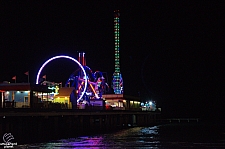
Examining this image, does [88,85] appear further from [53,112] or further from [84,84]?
[53,112]

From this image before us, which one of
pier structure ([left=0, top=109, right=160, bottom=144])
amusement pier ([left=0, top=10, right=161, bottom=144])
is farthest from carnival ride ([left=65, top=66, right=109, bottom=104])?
pier structure ([left=0, top=109, right=160, bottom=144])

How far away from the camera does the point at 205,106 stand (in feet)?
551

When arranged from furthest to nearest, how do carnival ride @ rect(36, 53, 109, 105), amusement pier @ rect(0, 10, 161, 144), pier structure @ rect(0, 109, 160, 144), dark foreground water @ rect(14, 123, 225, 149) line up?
carnival ride @ rect(36, 53, 109, 105) → amusement pier @ rect(0, 10, 161, 144) → pier structure @ rect(0, 109, 160, 144) → dark foreground water @ rect(14, 123, 225, 149)

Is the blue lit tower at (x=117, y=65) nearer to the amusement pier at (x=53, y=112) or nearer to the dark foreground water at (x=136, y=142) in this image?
the amusement pier at (x=53, y=112)

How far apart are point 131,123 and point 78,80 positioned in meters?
14.7

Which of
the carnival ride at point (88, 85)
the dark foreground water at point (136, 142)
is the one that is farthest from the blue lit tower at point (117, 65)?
the dark foreground water at point (136, 142)

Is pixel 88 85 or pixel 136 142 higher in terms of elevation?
pixel 88 85

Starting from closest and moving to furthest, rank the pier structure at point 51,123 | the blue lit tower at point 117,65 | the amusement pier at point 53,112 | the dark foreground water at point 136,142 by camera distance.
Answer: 1. the dark foreground water at point 136,142
2. the pier structure at point 51,123
3. the amusement pier at point 53,112
4. the blue lit tower at point 117,65

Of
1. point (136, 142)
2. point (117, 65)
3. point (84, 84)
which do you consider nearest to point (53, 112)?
point (136, 142)

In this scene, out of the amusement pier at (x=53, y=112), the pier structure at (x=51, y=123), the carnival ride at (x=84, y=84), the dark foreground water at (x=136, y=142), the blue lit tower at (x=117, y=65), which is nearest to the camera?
the dark foreground water at (x=136, y=142)

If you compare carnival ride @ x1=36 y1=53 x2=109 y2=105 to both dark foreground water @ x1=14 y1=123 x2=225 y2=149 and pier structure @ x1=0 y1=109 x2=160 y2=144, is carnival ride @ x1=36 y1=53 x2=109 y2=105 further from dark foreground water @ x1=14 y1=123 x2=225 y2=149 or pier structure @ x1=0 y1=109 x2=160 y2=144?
dark foreground water @ x1=14 y1=123 x2=225 y2=149

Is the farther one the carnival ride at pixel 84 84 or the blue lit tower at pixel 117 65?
the blue lit tower at pixel 117 65

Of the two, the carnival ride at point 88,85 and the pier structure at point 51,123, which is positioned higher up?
the carnival ride at point 88,85

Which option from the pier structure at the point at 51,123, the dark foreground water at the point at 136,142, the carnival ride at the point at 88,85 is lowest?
the dark foreground water at the point at 136,142
